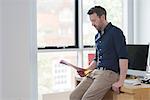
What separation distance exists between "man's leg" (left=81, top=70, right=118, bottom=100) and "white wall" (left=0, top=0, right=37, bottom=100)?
121cm

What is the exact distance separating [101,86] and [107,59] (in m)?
0.30

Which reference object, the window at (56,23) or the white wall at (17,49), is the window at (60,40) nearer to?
the window at (56,23)

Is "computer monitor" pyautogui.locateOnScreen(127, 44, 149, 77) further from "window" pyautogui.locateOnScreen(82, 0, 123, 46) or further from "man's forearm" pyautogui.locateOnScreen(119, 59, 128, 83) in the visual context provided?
"window" pyautogui.locateOnScreen(82, 0, 123, 46)

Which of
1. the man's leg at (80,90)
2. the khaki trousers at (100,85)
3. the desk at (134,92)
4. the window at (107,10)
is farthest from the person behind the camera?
the window at (107,10)

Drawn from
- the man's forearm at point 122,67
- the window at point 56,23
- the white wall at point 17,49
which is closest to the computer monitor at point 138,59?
the man's forearm at point 122,67

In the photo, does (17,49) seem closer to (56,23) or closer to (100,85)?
(56,23)

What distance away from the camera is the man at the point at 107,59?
10.2ft

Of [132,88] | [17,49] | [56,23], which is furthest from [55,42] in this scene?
[132,88]

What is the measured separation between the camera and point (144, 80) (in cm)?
339

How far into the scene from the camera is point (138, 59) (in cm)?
365

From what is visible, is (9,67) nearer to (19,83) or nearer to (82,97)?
(19,83)

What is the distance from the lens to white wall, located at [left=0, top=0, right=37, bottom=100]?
3.99 m

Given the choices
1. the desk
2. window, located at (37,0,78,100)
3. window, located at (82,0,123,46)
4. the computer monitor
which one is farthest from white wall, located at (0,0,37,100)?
the desk

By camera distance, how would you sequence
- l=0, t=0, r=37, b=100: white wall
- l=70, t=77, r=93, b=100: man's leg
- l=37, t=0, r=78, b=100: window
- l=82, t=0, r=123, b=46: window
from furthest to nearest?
l=82, t=0, r=123, b=46: window
l=37, t=0, r=78, b=100: window
l=0, t=0, r=37, b=100: white wall
l=70, t=77, r=93, b=100: man's leg
